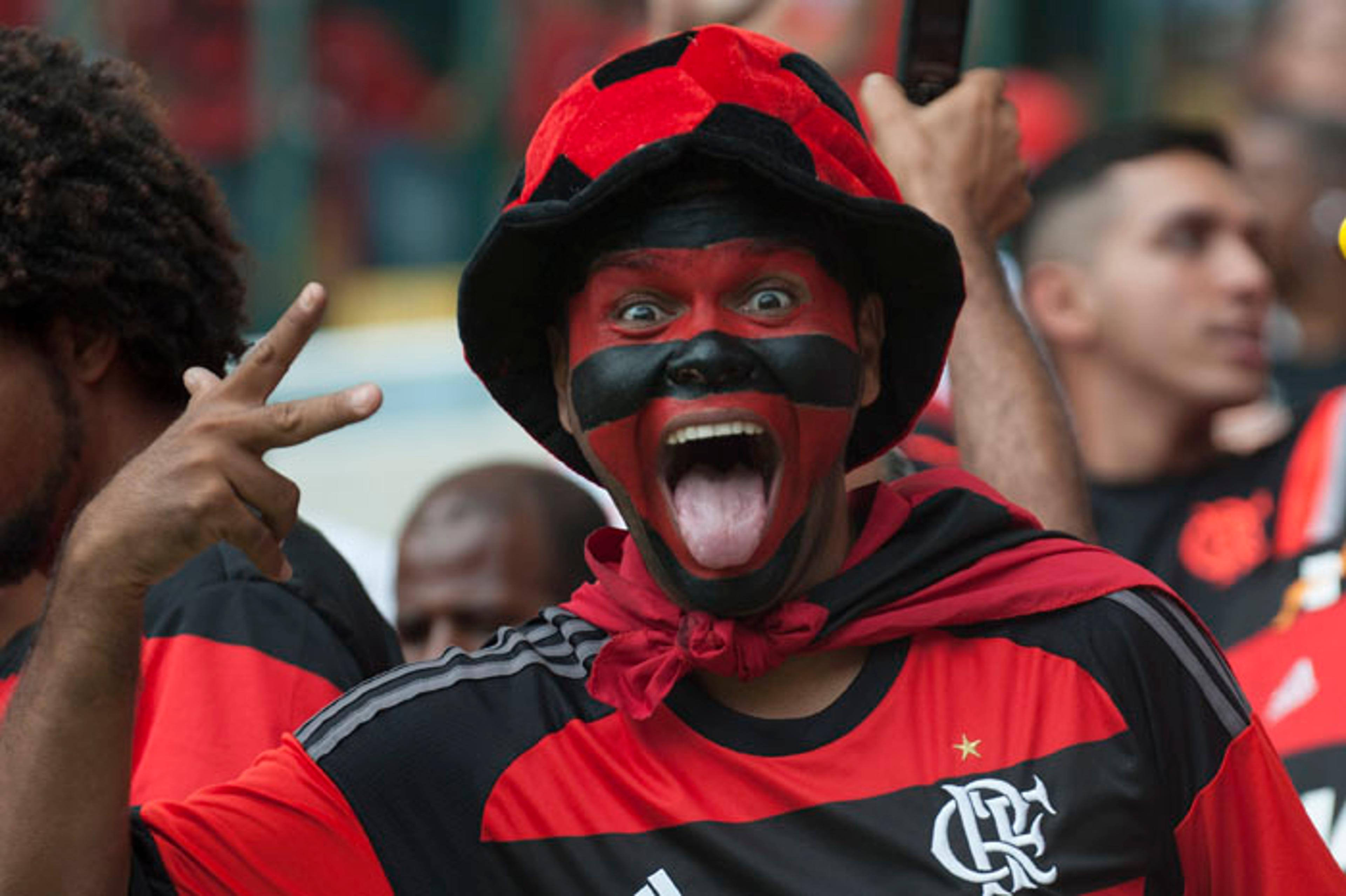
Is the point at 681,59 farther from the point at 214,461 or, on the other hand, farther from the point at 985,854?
the point at 985,854

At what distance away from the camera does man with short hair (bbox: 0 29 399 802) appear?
10.3 ft

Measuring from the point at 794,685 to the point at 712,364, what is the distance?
1.31 ft

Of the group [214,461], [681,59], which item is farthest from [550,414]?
[214,461]

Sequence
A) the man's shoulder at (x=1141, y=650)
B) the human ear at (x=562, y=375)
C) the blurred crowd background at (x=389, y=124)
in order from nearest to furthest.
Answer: the man's shoulder at (x=1141, y=650) → the human ear at (x=562, y=375) → the blurred crowd background at (x=389, y=124)

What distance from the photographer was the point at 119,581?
7.96 ft

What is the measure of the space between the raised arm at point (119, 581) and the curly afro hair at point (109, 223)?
0.83 meters

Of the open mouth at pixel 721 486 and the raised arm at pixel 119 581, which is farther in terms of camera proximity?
the open mouth at pixel 721 486

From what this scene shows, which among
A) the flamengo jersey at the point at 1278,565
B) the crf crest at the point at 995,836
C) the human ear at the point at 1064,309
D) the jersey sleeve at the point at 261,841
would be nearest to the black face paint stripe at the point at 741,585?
the crf crest at the point at 995,836

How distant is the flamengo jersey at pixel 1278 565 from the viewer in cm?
409

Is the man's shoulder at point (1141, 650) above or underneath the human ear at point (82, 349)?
underneath

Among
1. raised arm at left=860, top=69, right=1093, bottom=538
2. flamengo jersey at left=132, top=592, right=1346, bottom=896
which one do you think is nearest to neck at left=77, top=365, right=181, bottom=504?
flamengo jersey at left=132, top=592, right=1346, bottom=896

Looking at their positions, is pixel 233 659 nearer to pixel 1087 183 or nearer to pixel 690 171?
pixel 690 171

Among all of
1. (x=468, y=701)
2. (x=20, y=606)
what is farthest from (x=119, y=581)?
(x=20, y=606)

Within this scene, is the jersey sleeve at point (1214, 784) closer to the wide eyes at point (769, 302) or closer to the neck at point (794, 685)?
the neck at point (794, 685)
